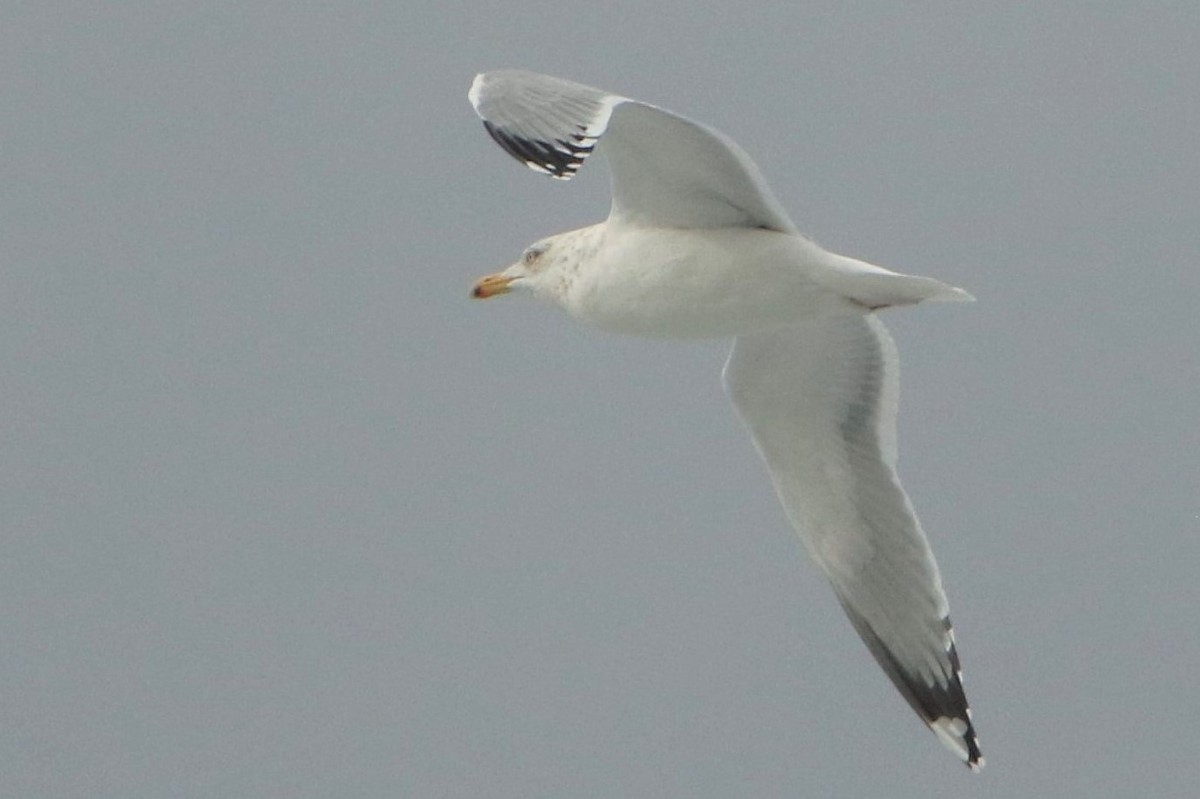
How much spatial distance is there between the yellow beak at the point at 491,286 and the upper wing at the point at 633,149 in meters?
0.49

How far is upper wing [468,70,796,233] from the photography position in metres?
4.18

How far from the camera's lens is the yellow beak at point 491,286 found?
5438 millimetres

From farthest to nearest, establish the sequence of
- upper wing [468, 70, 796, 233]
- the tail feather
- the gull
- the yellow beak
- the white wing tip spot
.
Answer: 1. the yellow beak
2. the white wing tip spot
3. the tail feather
4. the gull
5. upper wing [468, 70, 796, 233]

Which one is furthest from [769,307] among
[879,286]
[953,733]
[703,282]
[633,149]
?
[953,733]

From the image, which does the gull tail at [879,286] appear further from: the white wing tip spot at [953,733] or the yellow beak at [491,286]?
the white wing tip spot at [953,733]

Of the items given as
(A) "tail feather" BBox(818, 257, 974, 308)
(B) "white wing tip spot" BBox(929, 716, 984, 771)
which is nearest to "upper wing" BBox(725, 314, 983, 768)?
(B) "white wing tip spot" BBox(929, 716, 984, 771)

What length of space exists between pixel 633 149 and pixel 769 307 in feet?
1.47

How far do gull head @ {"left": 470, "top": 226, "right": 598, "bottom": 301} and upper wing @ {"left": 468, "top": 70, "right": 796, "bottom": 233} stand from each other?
0.62ft

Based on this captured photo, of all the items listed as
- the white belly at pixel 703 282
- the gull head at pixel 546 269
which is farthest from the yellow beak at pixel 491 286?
the white belly at pixel 703 282

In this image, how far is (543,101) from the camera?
4.29 m

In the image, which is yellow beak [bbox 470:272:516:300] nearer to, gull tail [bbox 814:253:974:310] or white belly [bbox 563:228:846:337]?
white belly [bbox 563:228:846:337]

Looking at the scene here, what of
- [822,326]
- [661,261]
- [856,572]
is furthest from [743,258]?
[856,572]

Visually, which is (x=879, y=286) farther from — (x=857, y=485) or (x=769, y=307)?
(x=857, y=485)

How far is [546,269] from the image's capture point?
5.30 m
